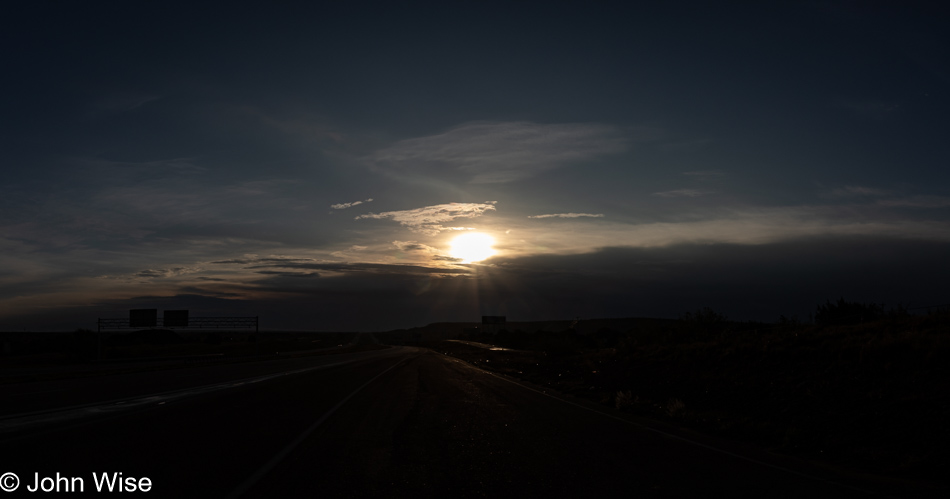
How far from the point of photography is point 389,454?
9797 millimetres

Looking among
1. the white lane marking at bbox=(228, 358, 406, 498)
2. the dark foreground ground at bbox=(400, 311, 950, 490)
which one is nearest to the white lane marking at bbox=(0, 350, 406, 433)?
the white lane marking at bbox=(228, 358, 406, 498)

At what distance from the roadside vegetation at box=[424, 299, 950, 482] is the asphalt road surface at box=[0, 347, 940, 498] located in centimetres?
126

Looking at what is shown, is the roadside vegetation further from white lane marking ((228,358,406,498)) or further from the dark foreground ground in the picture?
white lane marking ((228,358,406,498))

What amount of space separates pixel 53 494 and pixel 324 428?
583cm

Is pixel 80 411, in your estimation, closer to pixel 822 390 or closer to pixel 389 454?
pixel 389 454

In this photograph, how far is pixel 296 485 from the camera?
24.6 ft

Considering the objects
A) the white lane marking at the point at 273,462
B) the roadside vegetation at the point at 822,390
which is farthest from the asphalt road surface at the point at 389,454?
the roadside vegetation at the point at 822,390

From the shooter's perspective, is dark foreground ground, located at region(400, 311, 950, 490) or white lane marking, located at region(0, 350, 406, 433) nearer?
dark foreground ground, located at region(400, 311, 950, 490)

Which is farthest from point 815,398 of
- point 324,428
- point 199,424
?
point 199,424

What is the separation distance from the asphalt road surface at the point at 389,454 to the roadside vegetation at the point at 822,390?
1261 mm

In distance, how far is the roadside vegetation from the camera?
10594mm

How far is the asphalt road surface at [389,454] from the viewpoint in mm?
7555

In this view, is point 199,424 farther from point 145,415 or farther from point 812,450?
point 812,450

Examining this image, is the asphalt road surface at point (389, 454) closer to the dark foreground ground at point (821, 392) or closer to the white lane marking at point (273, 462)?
the white lane marking at point (273, 462)
